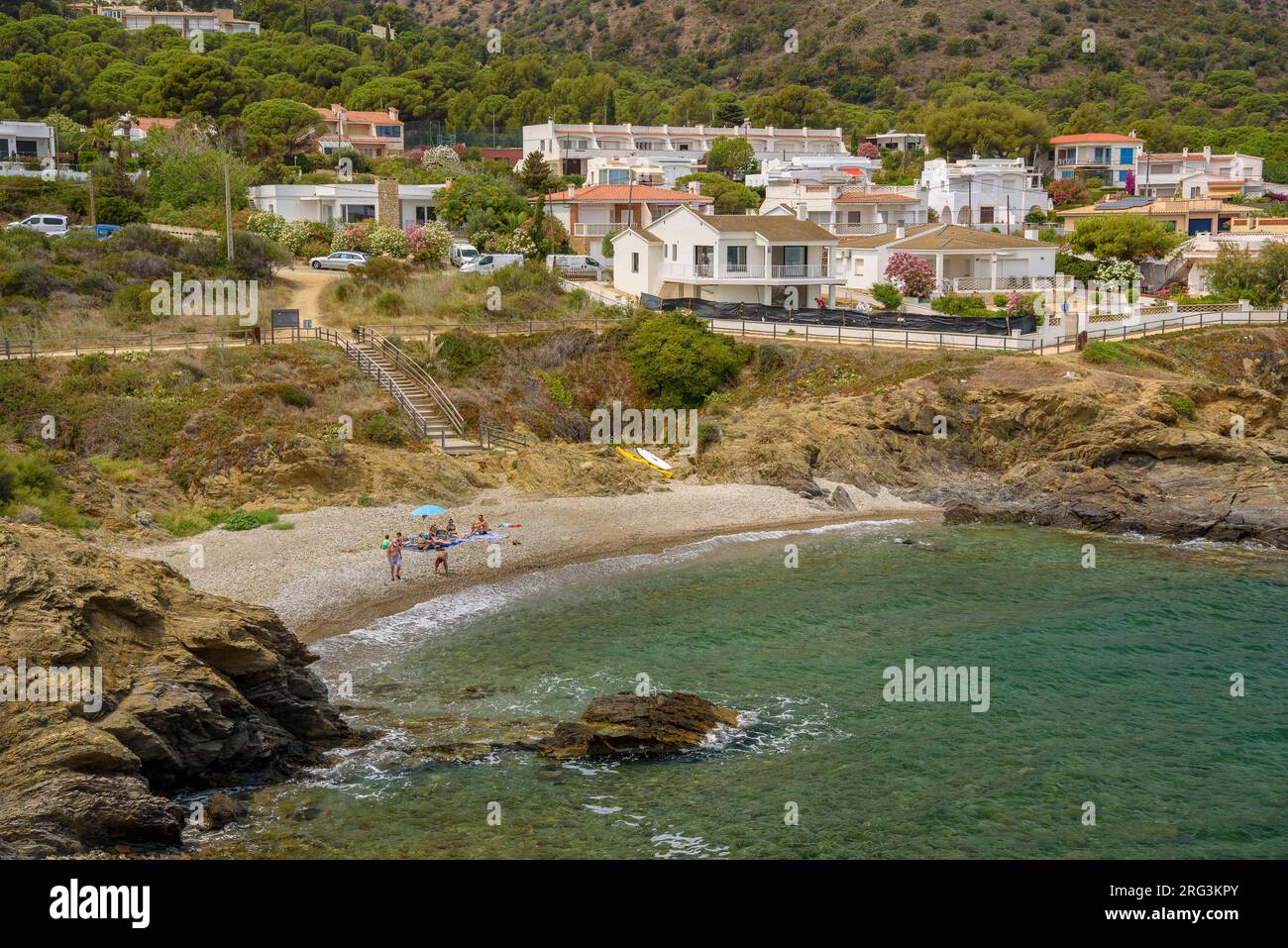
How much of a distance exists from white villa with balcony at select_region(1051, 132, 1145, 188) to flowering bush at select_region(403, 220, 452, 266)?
64848mm

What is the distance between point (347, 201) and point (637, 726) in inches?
2234

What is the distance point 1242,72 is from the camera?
157 m

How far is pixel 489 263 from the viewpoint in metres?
64.0

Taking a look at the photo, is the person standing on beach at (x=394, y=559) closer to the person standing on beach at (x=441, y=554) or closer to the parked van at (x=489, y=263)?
the person standing on beach at (x=441, y=554)

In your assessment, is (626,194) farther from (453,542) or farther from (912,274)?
(453,542)

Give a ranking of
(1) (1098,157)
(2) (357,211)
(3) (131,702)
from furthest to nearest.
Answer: (1) (1098,157)
(2) (357,211)
(3) (131,702)

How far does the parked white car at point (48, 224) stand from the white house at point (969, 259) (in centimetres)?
3960

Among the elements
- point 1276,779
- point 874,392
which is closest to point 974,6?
point 874,392

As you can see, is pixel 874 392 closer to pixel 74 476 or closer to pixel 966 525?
pixel 966 525

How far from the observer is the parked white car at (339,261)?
2542 inches

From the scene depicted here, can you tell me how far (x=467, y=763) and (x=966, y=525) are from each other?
23.9 m

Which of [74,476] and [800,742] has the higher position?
[74,476]

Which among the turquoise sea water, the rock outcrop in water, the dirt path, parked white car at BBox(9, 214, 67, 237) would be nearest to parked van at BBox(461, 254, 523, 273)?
the dirt path

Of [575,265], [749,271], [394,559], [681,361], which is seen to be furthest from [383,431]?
[575,265]
